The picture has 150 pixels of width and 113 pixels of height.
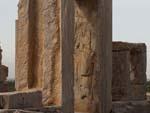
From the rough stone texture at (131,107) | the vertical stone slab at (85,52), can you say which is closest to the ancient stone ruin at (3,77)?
the rough stone texture at (131,107)

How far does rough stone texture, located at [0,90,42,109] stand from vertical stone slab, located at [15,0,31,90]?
128 centimetres

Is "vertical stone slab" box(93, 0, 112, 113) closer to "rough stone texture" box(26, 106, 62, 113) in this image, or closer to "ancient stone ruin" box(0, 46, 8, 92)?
"rough stone texture" box(26, 106, 62, 113)

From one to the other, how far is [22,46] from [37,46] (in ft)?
0.88

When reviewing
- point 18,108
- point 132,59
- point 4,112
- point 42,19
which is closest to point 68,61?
point 42,19

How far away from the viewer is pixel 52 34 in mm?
9227

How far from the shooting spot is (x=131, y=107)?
40.3 feet

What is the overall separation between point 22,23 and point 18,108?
214 centimetres

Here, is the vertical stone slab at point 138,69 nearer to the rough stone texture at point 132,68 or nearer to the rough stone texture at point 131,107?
the rough stone texture at point 132,68

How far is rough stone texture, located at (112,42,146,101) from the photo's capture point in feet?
44.9

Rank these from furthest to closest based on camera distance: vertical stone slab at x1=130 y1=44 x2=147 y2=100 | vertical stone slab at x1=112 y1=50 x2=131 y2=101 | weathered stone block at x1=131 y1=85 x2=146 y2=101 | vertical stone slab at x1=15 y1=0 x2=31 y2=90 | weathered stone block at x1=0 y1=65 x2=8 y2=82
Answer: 1. weathered stone block at x1=0 y1=65 x2=8 y2=82
2. vertical stone slab at x1=130 y1=44 x2=147 y2=100
3. weathered stone block at x1=131 y1=85 x2=146 y2=101
4. vertical stone slab at x1=112 y1=50 x2=131 y2=101
5. vertical stone slab at x1=15 y1=0 x2=31 y2=90

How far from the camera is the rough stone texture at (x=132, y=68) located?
13.7 m

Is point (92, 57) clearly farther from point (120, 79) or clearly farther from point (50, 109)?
point (120, 79)

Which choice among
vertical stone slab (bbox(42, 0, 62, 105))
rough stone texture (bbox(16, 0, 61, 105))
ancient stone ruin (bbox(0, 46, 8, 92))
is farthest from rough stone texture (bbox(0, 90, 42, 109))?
ancient stone ruin (bbox(0, 46, 8, 92))

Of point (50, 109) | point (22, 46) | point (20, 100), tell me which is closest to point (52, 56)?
point (22, 46)
